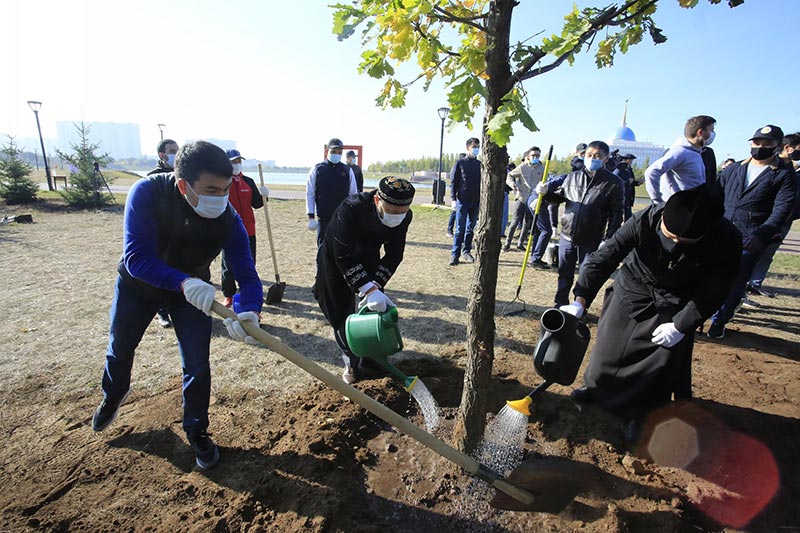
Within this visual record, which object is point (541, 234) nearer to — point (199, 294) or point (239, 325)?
point (239, 325)

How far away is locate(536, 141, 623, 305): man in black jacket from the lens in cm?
429

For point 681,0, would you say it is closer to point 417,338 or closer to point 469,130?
point 469,130

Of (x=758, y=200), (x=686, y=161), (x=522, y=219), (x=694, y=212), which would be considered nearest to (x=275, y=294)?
(x=694, y=212)

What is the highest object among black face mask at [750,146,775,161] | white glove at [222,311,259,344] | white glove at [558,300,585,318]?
black face mask at [750,146,775,161]

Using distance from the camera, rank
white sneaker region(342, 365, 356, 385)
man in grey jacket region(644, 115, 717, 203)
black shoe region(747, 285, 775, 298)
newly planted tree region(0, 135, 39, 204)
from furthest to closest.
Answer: newly planted tree region(0, 135, 39, 204)
black shoe region(747, 285, 775, 298)
man in grey jacket region(644, 115, 717, 203)
white sneaker region(342, 365, 356, 385)

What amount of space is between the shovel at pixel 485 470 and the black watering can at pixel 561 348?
1.84 feet

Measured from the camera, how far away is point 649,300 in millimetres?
2715

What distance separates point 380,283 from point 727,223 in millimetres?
2390

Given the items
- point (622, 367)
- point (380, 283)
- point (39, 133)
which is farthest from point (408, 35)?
point (39, 133)

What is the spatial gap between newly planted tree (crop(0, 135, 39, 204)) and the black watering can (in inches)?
693

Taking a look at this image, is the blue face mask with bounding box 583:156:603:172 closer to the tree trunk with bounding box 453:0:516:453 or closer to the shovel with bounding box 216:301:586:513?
the tree trunk with bounding box 453:0:516:453

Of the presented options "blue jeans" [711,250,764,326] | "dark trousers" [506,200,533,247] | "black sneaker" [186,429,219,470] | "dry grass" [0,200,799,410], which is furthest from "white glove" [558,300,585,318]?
"dark trousers" [506,200,533,247]

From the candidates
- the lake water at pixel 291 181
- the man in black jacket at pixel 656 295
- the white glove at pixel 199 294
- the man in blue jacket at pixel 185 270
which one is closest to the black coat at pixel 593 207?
the man in black jacket at pixel 656 295

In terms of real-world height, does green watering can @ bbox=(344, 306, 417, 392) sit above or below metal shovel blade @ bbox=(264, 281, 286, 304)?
above
